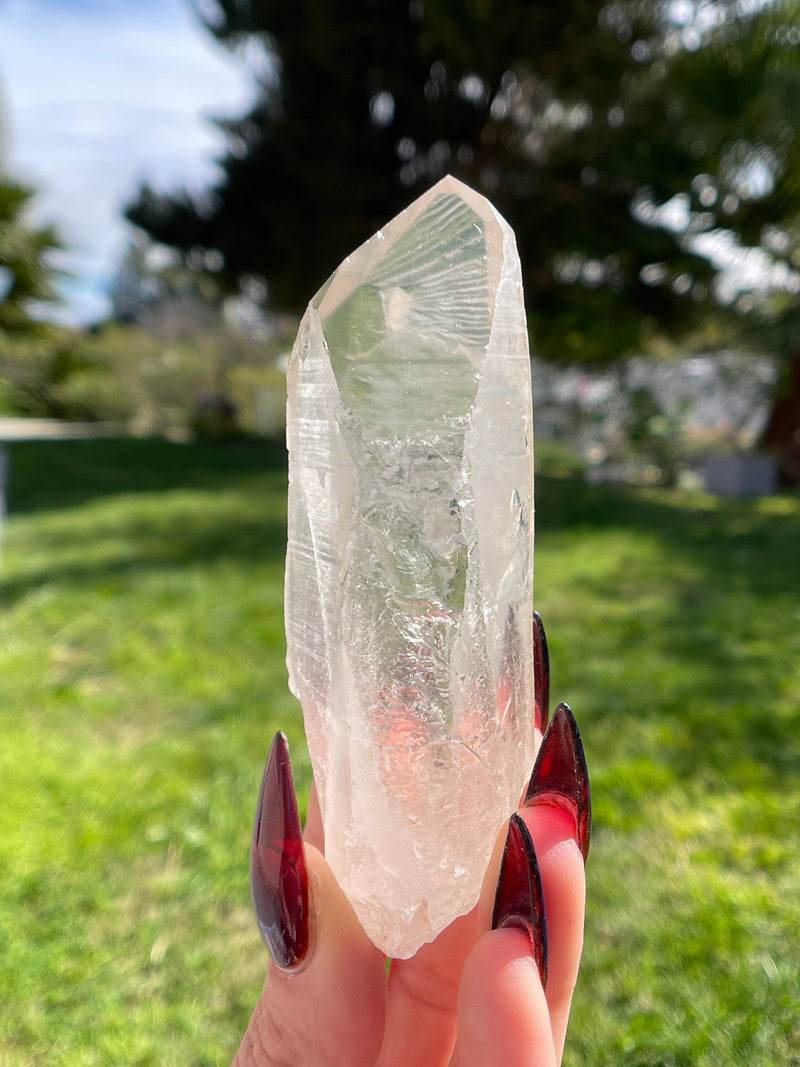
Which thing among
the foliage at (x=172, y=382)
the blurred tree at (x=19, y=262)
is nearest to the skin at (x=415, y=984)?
the blurred tree at (x=19, y=262)

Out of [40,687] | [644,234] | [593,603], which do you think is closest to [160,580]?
[40,687]

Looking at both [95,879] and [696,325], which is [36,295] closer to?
[95,879]

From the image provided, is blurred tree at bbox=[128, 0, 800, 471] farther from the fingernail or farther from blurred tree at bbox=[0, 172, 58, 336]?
the fingernail

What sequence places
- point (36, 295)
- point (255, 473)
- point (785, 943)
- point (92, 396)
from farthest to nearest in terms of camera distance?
1. point (92, 396)
2. point (255, 473)
3. point (36, 295)
4. point (785, 943)

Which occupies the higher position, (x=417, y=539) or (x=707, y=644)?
(x=417, y=539)

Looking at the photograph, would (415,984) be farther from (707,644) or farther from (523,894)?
(707,644)

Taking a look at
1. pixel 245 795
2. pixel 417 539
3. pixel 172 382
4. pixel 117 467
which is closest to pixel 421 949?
pixel 417 539
